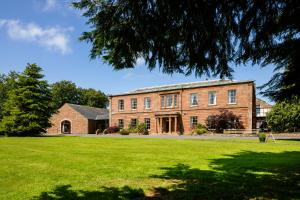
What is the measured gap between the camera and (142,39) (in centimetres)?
541

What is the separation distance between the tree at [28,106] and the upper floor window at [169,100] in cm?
1537

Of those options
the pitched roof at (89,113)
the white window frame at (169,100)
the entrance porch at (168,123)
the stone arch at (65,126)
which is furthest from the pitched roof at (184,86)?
the stone arch at (65,126)

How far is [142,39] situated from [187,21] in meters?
0.79

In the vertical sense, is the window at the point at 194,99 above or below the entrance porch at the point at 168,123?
above

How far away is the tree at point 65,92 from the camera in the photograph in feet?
276

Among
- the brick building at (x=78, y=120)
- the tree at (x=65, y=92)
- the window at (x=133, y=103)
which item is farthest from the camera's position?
the tree at (x=65, y=92)

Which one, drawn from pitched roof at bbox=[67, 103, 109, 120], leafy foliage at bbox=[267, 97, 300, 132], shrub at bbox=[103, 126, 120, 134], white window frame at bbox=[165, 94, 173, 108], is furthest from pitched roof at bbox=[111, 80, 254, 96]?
pitched roof at bbox=[67, 103, 109, 120]

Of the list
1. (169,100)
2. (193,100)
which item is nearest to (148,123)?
(169,100)

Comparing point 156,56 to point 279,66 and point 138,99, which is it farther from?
point 138,99

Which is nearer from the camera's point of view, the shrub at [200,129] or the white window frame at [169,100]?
the shrub at [200,129]

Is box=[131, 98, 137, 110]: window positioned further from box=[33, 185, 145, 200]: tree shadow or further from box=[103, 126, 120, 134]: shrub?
box=[33, 185, 145, 200]: tree shadow

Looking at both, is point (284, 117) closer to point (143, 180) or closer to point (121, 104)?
point (121, 104)

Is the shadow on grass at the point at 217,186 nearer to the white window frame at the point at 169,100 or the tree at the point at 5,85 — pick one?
the white window frame at the point at 169,100

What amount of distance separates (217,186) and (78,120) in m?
48.4
